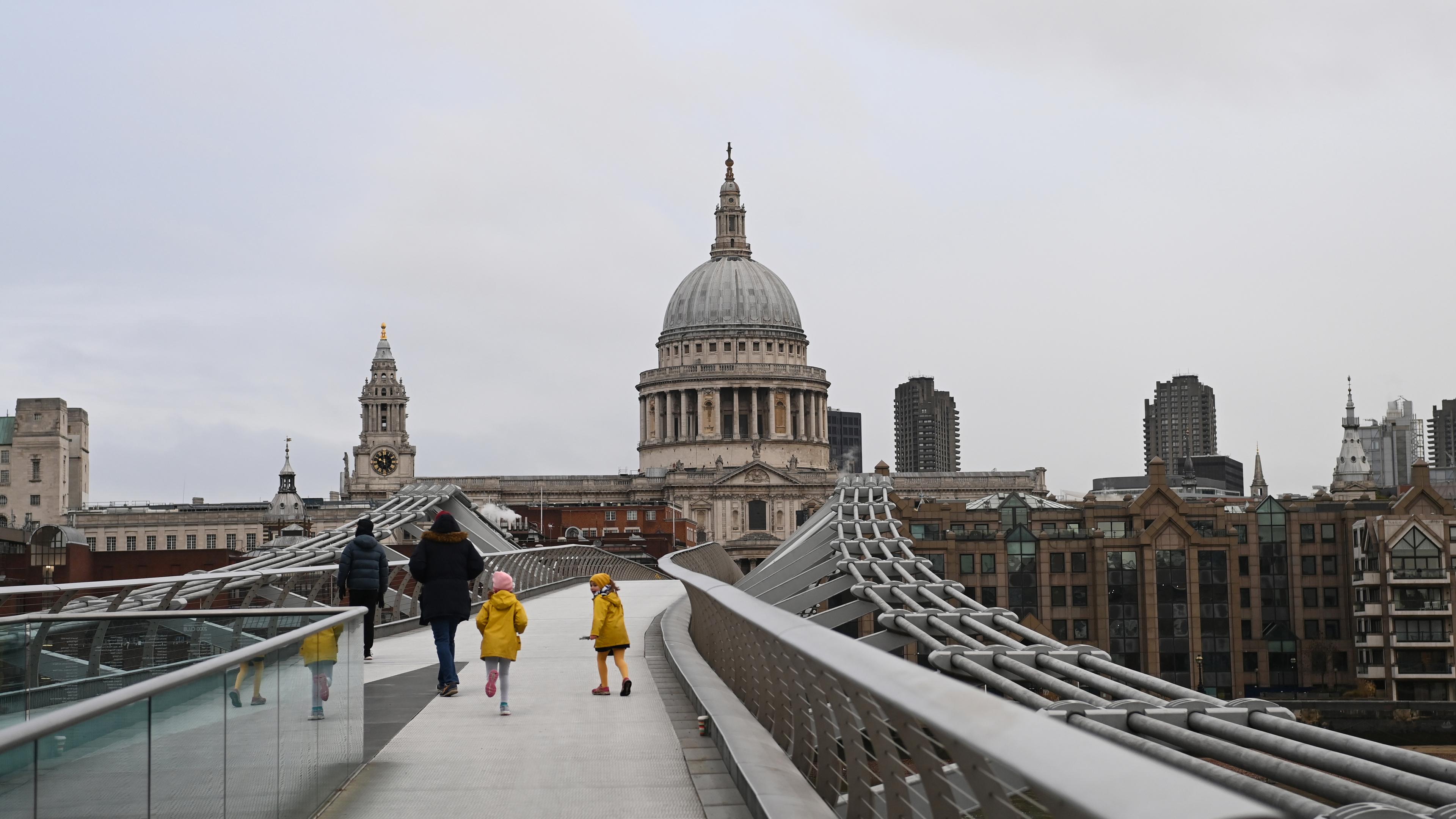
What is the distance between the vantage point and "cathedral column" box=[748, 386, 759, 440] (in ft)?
573

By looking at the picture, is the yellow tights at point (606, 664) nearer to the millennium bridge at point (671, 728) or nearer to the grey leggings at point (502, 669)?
the millennium bridge at point (671, 728)

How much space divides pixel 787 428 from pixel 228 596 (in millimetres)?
157930

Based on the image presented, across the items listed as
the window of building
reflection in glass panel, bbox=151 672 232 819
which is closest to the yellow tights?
reflection in glass panel, bbox=151 672 232 819

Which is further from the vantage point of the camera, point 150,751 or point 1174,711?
point 1174,711

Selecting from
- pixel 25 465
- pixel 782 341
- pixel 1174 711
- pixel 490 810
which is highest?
pixel 782 341

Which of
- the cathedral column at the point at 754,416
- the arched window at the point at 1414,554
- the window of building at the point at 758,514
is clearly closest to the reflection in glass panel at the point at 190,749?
the arched window at the point at 1414,554

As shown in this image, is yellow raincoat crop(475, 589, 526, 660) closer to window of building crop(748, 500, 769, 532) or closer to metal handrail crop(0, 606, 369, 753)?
metal handrail crop(0, 606, 369, 753)

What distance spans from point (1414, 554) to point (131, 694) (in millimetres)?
92148

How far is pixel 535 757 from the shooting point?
38.7 feet

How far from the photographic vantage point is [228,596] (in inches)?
757

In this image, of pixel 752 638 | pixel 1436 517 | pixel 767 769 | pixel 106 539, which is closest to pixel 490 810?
pixel 767 769

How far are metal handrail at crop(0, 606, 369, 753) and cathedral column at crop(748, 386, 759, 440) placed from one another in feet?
541

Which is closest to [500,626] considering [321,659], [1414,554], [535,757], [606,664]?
[606,664]

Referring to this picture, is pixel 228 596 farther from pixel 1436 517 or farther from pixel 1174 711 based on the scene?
pixel 1436 517
